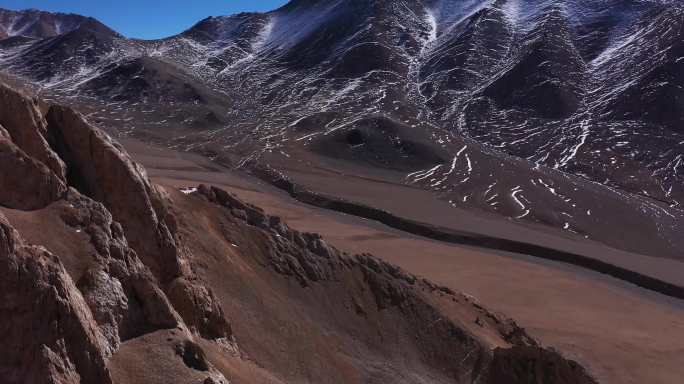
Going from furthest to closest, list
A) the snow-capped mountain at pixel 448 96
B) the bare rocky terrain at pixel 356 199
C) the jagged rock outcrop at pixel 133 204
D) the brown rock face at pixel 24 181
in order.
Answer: the snow-capped mountain at pixel 448 96, the jagged rock outcrop at pixel 133 204, the brown rock face at pixel 24 181, the bare rocky terrain at pixel 356 199

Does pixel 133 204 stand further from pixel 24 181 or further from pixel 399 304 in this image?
pixel 399 304

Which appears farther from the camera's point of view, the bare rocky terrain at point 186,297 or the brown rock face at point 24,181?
the brown rock face at point 24,181

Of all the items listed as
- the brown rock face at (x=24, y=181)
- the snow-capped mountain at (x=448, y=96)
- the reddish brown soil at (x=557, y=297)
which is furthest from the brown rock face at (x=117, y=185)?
the snow-capped mountain at (x=448, y=96)

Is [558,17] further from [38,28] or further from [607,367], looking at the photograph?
[38,28]

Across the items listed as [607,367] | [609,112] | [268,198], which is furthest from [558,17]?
[607,367]

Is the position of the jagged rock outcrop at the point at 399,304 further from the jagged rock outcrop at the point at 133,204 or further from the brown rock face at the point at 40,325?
the brown rock face at the point at 40,325
